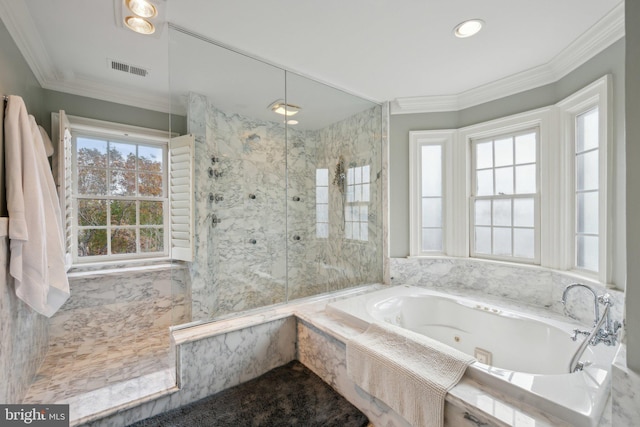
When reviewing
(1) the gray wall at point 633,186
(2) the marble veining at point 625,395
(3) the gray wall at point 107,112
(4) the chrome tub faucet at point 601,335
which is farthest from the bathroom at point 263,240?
(2) the marble veining at point 625,395

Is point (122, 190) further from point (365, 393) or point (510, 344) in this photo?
point (510, 344)

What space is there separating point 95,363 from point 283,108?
262 centimetres

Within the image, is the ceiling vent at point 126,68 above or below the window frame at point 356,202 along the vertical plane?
above

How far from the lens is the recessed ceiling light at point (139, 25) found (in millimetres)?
1647

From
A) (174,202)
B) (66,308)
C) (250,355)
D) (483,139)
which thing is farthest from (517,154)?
(66,308)

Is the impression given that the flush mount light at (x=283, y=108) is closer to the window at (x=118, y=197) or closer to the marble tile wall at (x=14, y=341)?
the window at (x=118, y=197)

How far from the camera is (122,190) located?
8.84 ft

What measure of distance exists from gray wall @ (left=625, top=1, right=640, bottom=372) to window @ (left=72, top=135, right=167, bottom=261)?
3348mm

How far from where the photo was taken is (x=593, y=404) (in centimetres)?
101

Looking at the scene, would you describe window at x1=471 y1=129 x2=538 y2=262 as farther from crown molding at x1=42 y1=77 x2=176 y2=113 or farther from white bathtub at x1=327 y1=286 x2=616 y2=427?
crown molding at x1=42 y1=77 x2=176 y2=113

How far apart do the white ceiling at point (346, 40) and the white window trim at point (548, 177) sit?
0.96 ft

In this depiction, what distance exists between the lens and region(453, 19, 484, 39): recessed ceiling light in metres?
1.67

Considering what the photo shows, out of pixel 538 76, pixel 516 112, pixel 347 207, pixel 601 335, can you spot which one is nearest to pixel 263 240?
pixel 347 207

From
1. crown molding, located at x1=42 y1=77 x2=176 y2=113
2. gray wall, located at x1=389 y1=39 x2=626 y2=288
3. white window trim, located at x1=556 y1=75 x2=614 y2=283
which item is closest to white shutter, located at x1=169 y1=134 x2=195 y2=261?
crown molding, located at x1=42 y1=77 x2=176 y2=113
